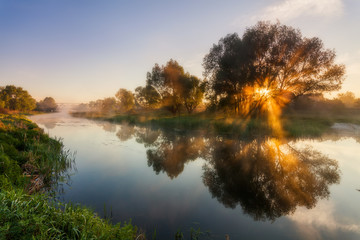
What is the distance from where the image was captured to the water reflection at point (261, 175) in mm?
7055

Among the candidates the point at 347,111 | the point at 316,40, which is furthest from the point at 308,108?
the point at 316,40

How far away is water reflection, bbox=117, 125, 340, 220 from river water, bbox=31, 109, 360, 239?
0.13 ft

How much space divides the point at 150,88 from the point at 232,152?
43.3m

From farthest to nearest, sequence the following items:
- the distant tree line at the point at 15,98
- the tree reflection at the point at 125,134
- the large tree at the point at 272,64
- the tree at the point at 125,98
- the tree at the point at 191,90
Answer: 1. the distant tree line at the point at 15,98
2. the tree at the point at 125,98
3. the tree at the point at 191,90
4. the large tree at the point at 272,64
5. the tree reflection at the point at 125,134

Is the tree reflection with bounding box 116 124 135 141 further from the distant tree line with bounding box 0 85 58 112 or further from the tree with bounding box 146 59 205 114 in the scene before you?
the distant tree line with bounding box 0 85 58 112

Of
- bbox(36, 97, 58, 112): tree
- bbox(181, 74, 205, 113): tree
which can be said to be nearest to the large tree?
bbox(181, 74, 205, 113): tree

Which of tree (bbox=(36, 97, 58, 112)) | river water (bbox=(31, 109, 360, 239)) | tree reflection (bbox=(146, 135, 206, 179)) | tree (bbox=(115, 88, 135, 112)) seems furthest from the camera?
tree (bbox=(36, 97, 58, 112))

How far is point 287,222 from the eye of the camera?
5.79 m

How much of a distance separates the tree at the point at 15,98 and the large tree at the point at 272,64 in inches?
4239

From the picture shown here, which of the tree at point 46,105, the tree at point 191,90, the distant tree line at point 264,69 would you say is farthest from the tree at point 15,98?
the distant tree line at point 264,69

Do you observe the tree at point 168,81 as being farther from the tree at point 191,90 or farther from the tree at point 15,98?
the tree at point 15,98

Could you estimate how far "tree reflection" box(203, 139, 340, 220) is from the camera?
697 cm

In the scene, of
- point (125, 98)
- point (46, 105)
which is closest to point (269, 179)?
point (125, 98)

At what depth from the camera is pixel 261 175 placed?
33.0ft
